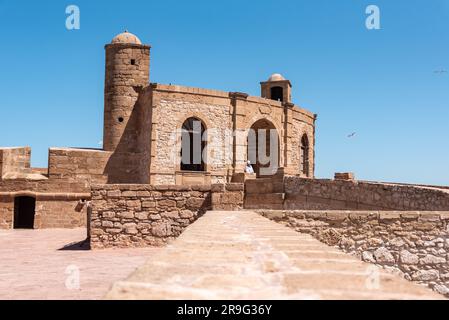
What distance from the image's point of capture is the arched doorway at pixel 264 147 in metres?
24.4

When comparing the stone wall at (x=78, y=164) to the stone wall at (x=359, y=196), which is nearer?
the stone wall at (x=359, y=196)

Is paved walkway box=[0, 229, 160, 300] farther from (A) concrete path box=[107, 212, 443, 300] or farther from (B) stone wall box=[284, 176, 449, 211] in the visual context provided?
(B) stone wall box=[284, 176, 449, 211]

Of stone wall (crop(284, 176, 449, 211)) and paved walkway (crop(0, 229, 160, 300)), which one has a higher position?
stone wall (crop(284, 176, 449, 211))

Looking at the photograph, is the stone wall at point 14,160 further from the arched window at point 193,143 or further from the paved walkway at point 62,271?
the paved walkway at point 62,271

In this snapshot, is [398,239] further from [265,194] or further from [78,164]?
[78,164]

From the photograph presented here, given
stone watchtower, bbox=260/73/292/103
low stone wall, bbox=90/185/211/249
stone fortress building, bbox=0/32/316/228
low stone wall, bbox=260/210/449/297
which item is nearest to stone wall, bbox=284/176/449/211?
low stone wall, bbox=260/210/449/297

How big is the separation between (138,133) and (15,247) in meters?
10.3

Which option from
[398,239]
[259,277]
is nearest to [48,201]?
[398,239]

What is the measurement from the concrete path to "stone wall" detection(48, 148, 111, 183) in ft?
59.5

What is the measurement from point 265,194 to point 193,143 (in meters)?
8.03

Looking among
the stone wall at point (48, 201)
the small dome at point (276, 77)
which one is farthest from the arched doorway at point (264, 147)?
the stone wall at point (48, 201)

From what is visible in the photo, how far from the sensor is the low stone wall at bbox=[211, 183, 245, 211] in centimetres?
980

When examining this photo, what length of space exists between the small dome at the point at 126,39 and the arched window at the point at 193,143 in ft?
15.4

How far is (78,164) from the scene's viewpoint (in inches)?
812
